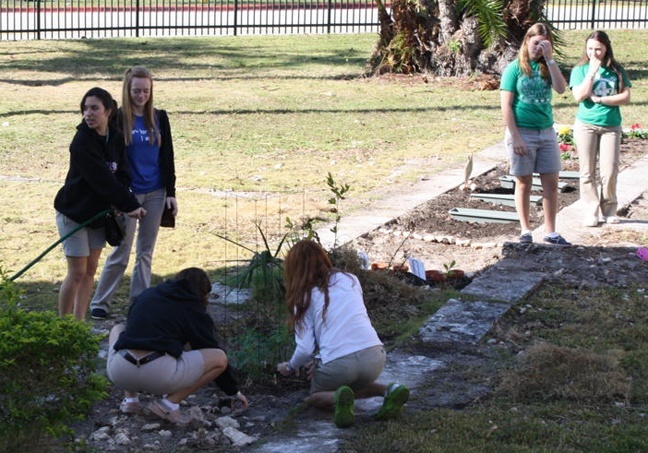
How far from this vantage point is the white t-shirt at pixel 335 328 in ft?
19.3

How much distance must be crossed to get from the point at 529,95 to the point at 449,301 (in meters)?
2.14

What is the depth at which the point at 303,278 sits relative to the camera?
596 cm

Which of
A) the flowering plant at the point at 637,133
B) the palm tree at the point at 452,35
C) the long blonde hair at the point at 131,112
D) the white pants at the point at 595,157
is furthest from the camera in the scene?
the palm tree at the point at 452,35

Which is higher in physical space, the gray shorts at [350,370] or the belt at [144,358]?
the belt at [144,358]

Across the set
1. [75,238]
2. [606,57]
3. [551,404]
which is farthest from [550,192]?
[75,238]

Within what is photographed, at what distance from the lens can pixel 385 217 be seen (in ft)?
34.9

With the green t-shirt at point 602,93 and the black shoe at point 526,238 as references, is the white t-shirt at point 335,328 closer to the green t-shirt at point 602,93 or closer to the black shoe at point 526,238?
the black shoe at point 526,238

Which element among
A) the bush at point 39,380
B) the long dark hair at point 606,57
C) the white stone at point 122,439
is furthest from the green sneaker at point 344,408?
the long dark hair at point 606,57

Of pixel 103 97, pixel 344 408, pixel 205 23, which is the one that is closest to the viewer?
pixel 344 408

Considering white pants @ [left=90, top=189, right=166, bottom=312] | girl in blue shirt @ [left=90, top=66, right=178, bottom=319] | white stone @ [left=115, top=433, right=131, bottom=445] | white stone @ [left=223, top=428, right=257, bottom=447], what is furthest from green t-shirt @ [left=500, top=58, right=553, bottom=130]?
white stone @ [left=115, top=433, right=131, bottom=445]

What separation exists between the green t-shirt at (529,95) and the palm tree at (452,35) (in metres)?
10.3

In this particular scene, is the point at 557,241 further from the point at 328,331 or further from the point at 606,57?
the point at 328,331

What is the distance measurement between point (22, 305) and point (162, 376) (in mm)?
2610

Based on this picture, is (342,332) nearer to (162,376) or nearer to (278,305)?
(162,376)
